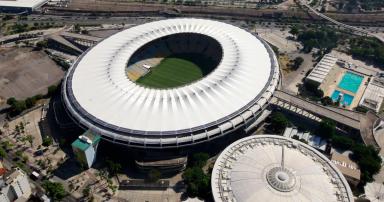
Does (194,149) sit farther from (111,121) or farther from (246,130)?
(111,121)

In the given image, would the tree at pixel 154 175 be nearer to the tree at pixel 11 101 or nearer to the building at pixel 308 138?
the building at pixel 308 138

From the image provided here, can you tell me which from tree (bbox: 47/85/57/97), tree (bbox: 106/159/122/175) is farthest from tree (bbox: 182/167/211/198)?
tree (bbox: 47/85/57/97)

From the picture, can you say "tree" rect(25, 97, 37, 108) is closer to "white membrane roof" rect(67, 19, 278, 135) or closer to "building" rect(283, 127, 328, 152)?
"white membrane roof" rect(67, 19, 278, 135)

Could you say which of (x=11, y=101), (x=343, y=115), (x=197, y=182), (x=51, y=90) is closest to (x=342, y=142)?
(x=343, y=115)

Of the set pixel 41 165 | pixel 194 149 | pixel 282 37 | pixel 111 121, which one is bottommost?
pixel 41 165

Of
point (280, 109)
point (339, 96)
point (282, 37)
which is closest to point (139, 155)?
point (280, 109)

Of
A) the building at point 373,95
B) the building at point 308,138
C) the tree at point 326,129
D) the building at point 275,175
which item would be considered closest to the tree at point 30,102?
the building at point 275,175
